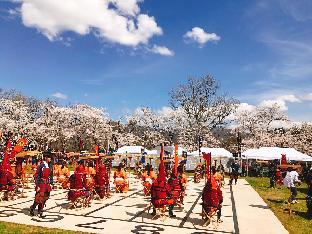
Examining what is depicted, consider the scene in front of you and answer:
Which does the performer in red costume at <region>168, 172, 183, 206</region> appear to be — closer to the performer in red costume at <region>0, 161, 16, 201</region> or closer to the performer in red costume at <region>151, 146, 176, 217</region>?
the performer in red costume at <region>151, 146, 176, 217</region>

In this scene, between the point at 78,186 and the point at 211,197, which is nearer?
the point at 211,197

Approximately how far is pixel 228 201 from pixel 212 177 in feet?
21.0

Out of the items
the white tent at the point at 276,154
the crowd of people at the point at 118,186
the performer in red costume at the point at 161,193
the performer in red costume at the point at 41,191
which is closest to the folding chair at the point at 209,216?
the crowd of people at the point at 118,186

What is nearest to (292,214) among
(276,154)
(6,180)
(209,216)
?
(209,216)

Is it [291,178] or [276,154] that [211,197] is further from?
[276,154]

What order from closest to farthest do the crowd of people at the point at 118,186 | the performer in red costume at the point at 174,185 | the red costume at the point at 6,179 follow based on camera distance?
the crowd of people at the point at 118,186
the performer in red costume at the point at 174,185
the red costume at the point at 6,179

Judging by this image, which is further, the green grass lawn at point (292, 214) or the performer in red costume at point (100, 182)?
the performer in red costume at point (100, 182)

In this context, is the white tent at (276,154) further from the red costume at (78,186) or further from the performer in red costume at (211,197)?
the red costume at (78,186)

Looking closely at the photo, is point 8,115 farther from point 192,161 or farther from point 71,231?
point 71,231

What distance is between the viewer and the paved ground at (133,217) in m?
11.7

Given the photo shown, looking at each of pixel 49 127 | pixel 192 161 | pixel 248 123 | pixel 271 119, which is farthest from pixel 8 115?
pixel 271 119

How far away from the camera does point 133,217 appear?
43.6ft

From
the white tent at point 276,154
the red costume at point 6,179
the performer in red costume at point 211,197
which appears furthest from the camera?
the white tent at point 276,154

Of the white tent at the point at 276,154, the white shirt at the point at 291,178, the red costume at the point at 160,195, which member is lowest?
the red costume at the point at 160,195
